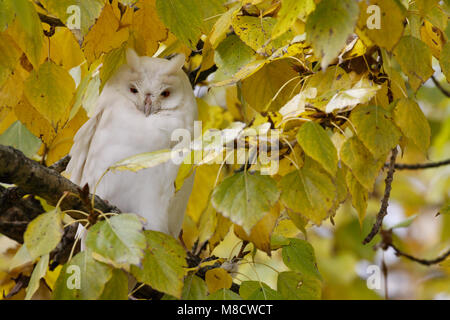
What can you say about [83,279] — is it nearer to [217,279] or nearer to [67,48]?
[217,279]

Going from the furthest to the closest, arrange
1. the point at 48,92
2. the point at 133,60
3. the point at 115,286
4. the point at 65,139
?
the point at 65,139 < the point at 133,60 < the point at 48,92 < the point at 115,286

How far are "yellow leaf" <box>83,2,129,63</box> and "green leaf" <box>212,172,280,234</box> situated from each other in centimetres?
70

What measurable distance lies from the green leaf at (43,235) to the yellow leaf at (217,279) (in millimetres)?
599

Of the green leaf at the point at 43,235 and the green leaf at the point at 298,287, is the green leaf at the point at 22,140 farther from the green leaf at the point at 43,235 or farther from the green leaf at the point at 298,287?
the green leaf at the point at 298,287

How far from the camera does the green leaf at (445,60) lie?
1565mm

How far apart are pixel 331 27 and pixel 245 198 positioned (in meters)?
0.39

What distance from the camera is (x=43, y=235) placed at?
48.5 inches

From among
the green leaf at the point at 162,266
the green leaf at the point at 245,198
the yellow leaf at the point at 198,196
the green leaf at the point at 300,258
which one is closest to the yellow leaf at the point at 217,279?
the green leaf at the point at 300,258

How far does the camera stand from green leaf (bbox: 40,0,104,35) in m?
1.44

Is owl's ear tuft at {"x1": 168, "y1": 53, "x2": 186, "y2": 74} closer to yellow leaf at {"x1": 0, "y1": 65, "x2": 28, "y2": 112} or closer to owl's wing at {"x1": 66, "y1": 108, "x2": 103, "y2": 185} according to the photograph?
owl's wing at {"x1": 66, "y1": 108, "x2": 103, "y2": 185}

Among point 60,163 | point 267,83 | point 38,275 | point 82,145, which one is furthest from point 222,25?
point 60,163

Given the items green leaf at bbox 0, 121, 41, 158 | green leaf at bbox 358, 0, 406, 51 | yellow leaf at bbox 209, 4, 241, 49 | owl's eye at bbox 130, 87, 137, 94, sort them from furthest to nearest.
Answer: owl's eye at bbox 130, 87, 137, 94
green leaf at bbox 0, 121, 41, 158
yellow leaf at bbox 209, 4, 241, 49
green leaf at bbox 358, 0, 406, 51

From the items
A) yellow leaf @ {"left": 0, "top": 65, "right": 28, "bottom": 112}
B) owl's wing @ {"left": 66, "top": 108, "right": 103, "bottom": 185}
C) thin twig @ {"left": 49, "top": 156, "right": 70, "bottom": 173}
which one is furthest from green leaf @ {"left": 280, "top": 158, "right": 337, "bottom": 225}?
thin twig @ {"left": 49, "top": 156, "right": 70, "bottom": 173}
